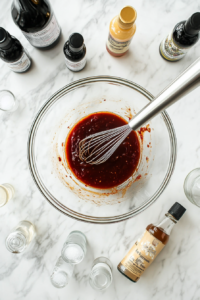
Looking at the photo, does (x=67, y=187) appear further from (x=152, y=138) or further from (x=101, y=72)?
(x=101, y=72)

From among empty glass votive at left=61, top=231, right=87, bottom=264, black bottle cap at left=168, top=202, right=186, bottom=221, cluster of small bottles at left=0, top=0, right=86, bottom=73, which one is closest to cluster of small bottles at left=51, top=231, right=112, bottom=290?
empty glass votive at left=61, top=231, right=87, bottom=264

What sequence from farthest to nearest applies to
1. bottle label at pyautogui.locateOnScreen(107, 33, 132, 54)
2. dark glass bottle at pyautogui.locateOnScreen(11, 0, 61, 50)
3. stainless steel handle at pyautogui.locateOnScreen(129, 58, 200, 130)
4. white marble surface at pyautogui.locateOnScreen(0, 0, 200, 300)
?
white marble surface at pyautogui.locateOnScreen(0, 0, 200, 300) < bottle label at pyautogui.locateOnScreen(107, 33, 132, 54) < dark glass bottle at pyautogui.locateOnScreen(11, 0, 61, 50) < stainless steel handle at pyautogui.locateOnScreen(129, 58, 200, 130)

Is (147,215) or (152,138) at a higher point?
(152,138)

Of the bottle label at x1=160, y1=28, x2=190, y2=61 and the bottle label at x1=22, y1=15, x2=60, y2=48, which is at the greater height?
the bottle label at x1=160, y1=28, x2=190, y2=61

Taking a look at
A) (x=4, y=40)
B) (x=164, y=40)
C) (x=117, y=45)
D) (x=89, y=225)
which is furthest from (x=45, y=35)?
(x=89, y=225)

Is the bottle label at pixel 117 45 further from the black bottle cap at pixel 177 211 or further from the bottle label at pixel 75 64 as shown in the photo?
the black bottle cap at pixel 177 211

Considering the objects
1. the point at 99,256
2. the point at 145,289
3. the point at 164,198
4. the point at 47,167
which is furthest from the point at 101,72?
the point at 145,289

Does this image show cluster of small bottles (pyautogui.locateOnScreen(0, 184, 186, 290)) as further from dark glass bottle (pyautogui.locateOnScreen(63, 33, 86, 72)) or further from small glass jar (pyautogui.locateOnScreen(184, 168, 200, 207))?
dark glass bottle (pyautogui.locateOnScreen(63, 33, 86, 72))
